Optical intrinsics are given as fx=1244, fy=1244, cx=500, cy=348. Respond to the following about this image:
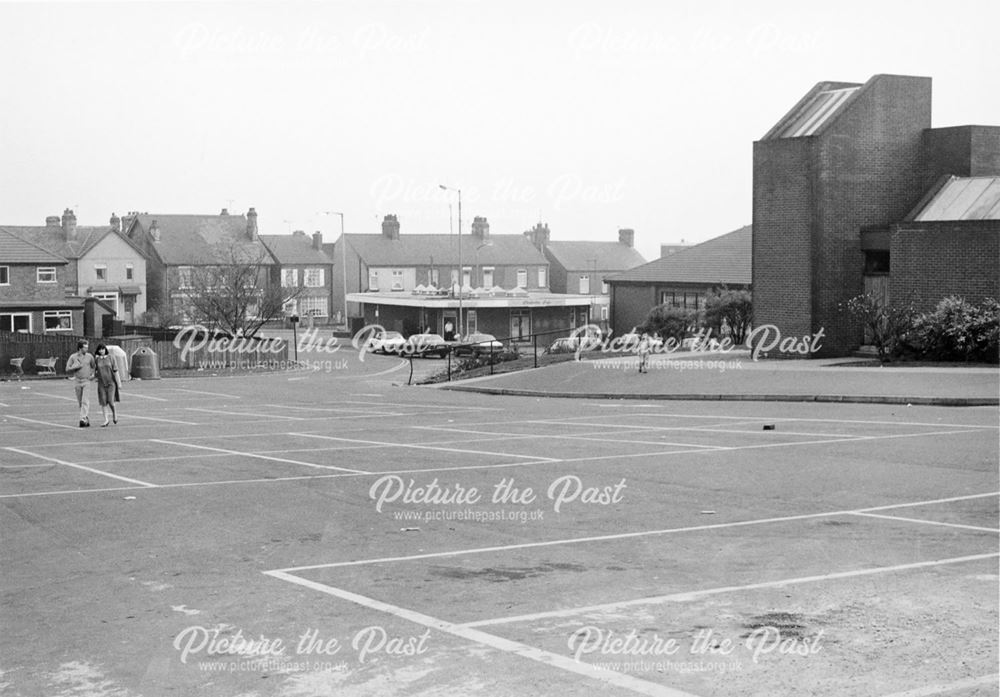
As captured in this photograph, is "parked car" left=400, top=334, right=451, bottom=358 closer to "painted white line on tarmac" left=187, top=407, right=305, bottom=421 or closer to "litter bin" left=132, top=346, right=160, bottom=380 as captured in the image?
"litter bin" left=132, top=346, right=160, bottom=380

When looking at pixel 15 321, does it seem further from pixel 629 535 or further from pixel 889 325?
pixel 629 535

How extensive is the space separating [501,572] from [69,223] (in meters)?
91.4

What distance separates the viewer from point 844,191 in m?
35.8

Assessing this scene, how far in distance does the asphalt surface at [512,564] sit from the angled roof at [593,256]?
89.8 meters

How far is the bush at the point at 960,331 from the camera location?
1166 inches

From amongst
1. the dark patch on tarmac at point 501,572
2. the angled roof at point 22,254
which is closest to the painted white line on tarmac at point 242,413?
the dark patch on tarmac at point 501,572

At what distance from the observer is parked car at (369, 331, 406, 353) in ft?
257

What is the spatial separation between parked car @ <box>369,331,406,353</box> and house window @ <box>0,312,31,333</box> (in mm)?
21448

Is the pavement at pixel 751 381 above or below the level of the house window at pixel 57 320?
below

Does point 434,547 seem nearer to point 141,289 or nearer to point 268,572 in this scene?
point 268,572

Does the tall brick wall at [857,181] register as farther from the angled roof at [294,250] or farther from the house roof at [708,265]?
the angled roof at [294,250]

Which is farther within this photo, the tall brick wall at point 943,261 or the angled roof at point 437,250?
the angled roof at point 437,250

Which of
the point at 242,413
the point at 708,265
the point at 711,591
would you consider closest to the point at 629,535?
the point at 711,591

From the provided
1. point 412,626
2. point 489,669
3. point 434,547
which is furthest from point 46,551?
point 489,669
